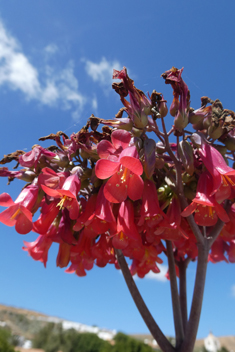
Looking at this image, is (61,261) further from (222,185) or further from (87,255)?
(222,185)

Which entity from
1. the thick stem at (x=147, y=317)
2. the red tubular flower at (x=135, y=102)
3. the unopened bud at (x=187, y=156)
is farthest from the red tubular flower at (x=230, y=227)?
the red tubular flower at (x=135, y=102)

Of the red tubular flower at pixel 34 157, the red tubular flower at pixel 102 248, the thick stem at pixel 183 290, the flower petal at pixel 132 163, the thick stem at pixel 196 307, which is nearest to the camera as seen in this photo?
the flower petal at pixel 132 163

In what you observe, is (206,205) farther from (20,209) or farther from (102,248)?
(20,209)

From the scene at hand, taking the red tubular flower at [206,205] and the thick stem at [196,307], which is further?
the thick stem at [196,307]

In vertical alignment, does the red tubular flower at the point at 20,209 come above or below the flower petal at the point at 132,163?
below

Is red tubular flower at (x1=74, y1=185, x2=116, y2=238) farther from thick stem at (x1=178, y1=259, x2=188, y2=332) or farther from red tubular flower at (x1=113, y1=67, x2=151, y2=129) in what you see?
thick stem at (x1=178, y1=259, x2=188, y2=332)

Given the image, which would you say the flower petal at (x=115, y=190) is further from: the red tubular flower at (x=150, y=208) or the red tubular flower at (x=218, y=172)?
the red tubular flower at (x=218, y=172)

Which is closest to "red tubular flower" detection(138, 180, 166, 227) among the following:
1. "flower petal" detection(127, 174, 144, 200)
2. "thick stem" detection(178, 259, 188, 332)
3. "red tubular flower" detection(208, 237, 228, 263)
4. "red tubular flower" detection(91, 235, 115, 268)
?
"flower petal" detection(127, 174, 144, 200)

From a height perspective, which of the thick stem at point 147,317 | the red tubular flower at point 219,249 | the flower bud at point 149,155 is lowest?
the thick stem at point 147,317
